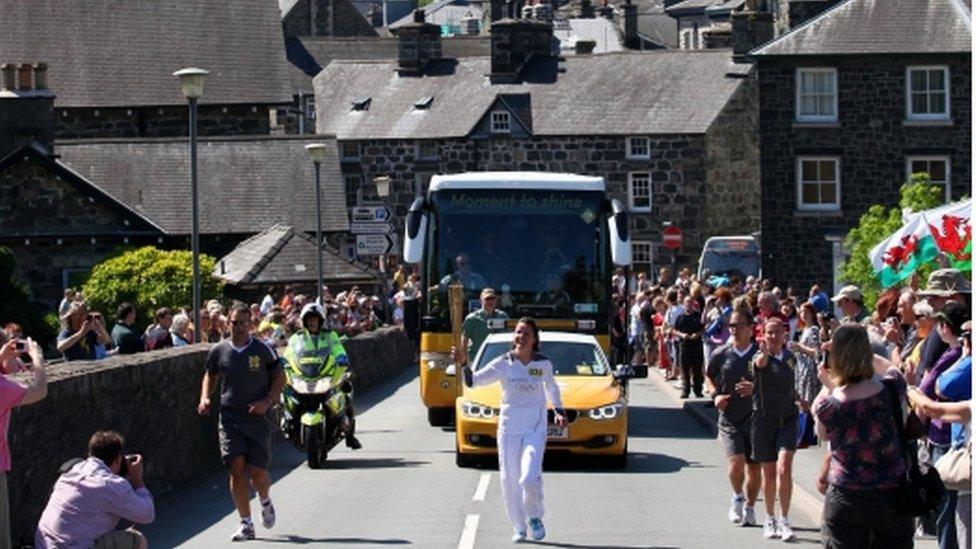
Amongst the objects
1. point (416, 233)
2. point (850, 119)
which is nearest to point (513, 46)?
point (850, 119)

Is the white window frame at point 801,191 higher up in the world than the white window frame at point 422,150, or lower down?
lower down

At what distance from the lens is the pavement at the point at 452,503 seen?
17.4 meters

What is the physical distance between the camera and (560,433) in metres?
22.4

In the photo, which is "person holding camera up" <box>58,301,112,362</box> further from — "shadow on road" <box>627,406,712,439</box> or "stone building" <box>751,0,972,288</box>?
"stone building" <box>751,0,972,288</box>

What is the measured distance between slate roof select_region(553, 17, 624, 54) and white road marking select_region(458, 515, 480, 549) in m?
96.3

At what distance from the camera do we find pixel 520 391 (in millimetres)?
17547

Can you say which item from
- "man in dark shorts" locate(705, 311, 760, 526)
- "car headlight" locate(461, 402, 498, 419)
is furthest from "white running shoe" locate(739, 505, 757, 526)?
"car headlight" locate(461, 402, 498, 419)

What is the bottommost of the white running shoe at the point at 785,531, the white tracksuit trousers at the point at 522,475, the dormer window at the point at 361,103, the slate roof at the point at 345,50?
the white running shoe at the point at 785,531

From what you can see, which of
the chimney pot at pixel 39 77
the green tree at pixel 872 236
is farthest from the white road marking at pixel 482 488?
the chimney pot at pixel 39 77

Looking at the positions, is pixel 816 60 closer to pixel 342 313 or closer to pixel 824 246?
pixel 824 246

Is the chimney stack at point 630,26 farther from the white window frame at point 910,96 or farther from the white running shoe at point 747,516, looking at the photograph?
the white running shoe at point 747,516

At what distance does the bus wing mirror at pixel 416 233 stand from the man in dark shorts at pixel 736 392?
10.5 metres

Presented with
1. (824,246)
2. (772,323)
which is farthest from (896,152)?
(772,323)

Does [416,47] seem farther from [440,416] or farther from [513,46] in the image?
[440,416]
